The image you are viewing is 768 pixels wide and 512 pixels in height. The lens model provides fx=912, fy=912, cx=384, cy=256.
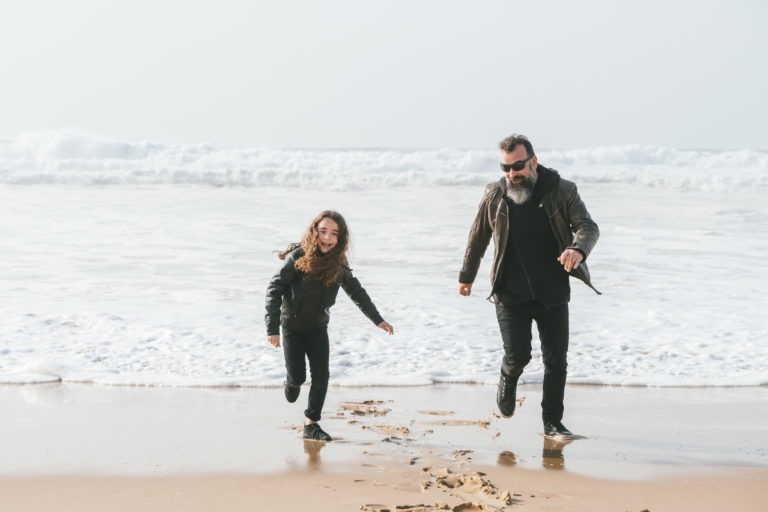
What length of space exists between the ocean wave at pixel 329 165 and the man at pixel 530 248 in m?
22.9

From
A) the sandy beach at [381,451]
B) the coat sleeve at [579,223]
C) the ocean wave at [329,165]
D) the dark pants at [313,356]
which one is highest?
the ocean wave at [329,165]

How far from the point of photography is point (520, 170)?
16.0ft

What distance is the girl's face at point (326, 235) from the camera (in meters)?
5.29

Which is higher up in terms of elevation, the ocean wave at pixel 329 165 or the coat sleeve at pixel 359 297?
the ocean wave at pixel 329 165

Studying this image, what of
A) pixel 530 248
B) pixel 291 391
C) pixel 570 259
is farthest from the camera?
pixel 291 391

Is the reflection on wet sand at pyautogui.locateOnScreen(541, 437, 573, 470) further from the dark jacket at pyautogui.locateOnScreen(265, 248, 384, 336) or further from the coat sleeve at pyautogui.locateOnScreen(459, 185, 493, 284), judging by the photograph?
the dark jacket at pyautogui.locateOnScreen(265, 248, 384, 336)

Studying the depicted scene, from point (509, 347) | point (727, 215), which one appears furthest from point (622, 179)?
point (509, 347)

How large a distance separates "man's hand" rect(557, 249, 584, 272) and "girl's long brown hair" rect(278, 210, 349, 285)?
133 centimetres

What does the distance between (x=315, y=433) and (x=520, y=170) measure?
6.35 ft

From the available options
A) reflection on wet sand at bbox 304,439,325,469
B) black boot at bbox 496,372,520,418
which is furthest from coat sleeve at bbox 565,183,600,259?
reflection on wet sand at bbox 304,439,325,469

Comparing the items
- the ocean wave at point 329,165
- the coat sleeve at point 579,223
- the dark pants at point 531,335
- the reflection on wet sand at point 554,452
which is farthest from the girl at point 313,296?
the ocean wave at point 329,165

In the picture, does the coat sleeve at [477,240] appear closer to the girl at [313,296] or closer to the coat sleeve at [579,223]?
the coat sleeve at [579,223]

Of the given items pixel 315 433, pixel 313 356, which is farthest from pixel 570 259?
pixel 315 433

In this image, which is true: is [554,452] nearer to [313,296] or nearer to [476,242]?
[476,242]
